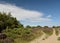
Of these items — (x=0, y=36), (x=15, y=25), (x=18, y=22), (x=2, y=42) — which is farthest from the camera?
(x=18, y=22)

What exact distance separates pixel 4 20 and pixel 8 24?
117 centimetres

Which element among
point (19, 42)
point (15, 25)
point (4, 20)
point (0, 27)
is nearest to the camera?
point (19, 42)

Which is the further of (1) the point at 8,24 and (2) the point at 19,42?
(1) the point at 8,24

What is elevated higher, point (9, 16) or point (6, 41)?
point (9, 16)

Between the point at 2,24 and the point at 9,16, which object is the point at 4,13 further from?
the point at 2,24

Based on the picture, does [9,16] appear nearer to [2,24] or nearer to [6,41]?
[2,24]

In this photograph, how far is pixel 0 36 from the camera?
25516 millimetres

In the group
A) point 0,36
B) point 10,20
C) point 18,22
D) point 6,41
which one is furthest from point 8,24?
point 6,41

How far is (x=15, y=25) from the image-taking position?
4391 cm

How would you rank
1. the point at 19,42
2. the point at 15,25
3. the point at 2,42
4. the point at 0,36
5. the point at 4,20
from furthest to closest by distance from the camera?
1. the point at 15,25
2. the point at 4,20
3. the point at 0,36
4. the point at 19,42
5. the point at 2,42

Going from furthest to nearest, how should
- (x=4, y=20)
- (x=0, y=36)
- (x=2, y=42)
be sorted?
(x=4, y=20) < (x=0, y=36) < (x=2, y=42)

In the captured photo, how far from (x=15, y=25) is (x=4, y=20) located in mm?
3607

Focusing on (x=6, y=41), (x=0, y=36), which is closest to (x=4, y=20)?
(x=0, y=36)

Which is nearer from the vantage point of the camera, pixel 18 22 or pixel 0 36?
pixel 0 36
